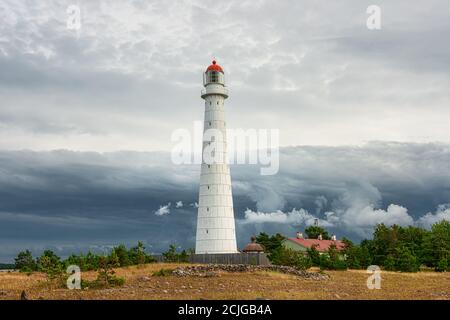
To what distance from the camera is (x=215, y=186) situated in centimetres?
6425

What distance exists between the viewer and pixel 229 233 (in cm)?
6494

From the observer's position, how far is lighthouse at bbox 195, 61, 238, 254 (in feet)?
211

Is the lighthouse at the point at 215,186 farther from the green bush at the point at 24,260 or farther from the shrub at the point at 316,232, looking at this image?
the shrub at the point at 316,232

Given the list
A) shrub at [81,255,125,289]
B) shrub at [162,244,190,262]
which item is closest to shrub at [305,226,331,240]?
shrub at [162,244,190,262]

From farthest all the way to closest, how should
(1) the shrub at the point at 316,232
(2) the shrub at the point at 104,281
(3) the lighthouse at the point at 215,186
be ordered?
1. (1) the shrub at the point at 316,232
2. (3) the lighthouse at the point at 215,186
3. (2) the shrub at the point at 104,281

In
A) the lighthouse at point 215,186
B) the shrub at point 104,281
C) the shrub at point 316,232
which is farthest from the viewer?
the shrub at point 316,232

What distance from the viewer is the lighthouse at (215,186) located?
2527 inches

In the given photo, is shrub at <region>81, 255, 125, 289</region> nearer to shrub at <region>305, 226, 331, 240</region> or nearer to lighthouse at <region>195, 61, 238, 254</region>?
lighthouse at <region>195, 61, 238, 254</region>

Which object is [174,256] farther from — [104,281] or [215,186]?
[104,281]

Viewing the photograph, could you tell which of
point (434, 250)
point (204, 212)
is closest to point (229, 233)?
point (204, 212)

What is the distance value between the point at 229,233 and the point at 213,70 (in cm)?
2192

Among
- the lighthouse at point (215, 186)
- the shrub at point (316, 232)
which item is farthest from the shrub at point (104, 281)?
the shrub at point (316, 232)
